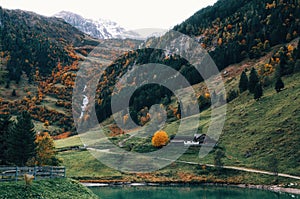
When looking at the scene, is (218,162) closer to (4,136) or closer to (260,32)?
(4,136)

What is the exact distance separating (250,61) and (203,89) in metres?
26.4

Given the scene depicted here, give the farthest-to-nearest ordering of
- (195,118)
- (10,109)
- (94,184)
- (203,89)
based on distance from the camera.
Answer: (10,109)
(203,89)
(195,118)
(94,184)

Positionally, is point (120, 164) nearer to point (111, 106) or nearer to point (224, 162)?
point (224, 162)

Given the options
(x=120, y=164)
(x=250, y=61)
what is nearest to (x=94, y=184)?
(x=120, y=164)

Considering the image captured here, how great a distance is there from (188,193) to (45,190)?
44.6 meters

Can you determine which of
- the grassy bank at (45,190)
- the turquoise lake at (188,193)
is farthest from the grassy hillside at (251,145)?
the grassy bank at (45,190)

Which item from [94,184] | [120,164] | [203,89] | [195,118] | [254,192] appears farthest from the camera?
[203,89]

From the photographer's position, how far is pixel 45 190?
36.6 m

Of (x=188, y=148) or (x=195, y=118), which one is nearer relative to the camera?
(x=188, y=148)

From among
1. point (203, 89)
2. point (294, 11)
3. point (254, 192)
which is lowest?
point (254, 192)

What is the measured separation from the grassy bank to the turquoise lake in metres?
27.2

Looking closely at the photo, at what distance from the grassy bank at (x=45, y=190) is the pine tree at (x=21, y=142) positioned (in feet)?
45.8

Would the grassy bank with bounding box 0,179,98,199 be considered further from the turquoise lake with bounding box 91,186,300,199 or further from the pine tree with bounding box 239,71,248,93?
the pine tree with bounding box 239,71,248,93

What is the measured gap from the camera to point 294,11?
172375 mm
